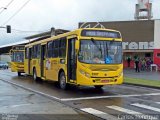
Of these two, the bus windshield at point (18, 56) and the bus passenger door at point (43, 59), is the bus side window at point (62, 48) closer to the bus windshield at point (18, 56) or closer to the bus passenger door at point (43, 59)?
the bus passenger door at point (43, 59)

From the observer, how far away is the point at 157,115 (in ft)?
38.5

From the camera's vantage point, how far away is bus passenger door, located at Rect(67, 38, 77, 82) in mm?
18641

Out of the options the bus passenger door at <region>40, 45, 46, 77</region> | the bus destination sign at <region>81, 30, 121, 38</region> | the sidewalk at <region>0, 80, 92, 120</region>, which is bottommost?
the sidewalk at <region>0, 80, 92, 120</region>

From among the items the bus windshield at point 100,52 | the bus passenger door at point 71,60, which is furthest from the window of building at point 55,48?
the bus windshield at point 100,52

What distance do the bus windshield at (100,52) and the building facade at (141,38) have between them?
33.5m

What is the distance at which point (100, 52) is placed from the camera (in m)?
18.3

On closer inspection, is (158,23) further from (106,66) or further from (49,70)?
(106,66)

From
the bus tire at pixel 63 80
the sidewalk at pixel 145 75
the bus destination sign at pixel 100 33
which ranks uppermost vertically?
the bus destination sign at pixel 100 33

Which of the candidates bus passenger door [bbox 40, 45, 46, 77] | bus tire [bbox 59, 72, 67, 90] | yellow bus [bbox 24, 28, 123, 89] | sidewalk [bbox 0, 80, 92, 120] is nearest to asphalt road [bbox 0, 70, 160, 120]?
sidewalk [bbox 0, 80, 92, 120]

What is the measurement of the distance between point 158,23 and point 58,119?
146 ft

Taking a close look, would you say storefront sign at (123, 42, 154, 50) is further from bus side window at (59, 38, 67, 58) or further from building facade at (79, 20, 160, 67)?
bus side window at (59, 38, 67, 58)

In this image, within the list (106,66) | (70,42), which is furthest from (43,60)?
(106,66)

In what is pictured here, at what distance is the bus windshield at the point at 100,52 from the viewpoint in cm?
1803

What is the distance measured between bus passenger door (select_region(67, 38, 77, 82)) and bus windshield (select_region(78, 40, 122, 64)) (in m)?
0.73
